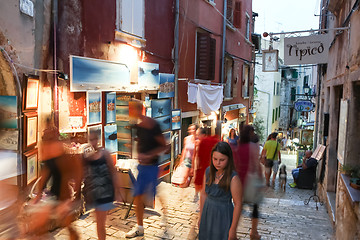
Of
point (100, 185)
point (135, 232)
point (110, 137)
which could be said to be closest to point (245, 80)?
point (110, 137)

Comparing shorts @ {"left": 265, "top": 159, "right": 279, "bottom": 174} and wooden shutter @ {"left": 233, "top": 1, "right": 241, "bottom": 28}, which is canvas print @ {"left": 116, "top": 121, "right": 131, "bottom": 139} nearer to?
shorts @ {"left": 265, "top": 159, "right": 279, "bottom": 174}

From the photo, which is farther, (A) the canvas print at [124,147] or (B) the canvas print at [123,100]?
(A) the canvas print at [124,147]

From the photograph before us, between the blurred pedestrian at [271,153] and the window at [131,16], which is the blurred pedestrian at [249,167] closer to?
the window at [131,16]

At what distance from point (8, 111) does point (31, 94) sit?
0.44 meters

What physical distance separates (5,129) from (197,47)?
29.8ft

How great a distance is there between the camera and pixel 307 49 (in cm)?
835

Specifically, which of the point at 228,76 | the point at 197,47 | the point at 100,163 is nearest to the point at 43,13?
the point at 100,163

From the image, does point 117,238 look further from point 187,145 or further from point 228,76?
point 228,76

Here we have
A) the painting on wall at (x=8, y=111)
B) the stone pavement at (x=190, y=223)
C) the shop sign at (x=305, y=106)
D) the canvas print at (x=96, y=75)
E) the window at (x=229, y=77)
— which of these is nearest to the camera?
the painting on wall at (x=8, y=111)

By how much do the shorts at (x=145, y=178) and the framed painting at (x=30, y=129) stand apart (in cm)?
181

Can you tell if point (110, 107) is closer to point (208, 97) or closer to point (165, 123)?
point (165, 123)

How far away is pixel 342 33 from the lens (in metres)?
7.34

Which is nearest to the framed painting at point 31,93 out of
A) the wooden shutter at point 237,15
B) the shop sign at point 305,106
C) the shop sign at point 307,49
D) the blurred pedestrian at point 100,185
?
the blurred pedestrian at point 100,185

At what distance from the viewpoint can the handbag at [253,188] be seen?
5.10 meters
